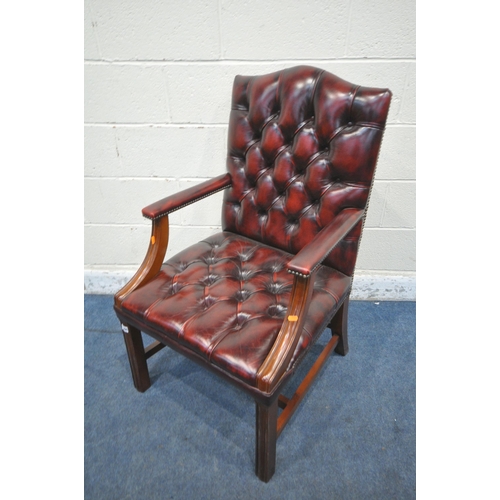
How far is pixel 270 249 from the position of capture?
50.8 inches

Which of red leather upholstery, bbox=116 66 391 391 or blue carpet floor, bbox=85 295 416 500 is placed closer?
red leather upholstery, bbox=116 66 391 391

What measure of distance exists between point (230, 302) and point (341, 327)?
2.01ft

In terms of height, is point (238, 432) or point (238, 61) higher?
point (238, 61)

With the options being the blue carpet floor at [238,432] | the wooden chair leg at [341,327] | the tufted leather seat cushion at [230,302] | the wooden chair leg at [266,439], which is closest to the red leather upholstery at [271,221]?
the tufted leather seat cushion at [230,302]

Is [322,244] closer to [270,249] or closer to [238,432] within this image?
[270,249]

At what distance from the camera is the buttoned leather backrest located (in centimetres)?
103

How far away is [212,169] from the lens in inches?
62.2

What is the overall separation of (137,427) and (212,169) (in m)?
1.14

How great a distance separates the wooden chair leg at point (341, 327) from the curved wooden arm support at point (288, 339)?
0.54 m

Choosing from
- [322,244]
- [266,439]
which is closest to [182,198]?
[322,244]

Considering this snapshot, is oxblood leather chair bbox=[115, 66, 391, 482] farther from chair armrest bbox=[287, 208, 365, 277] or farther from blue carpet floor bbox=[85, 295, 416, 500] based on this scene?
blue carpet floor bbox=[85, 295, 416, 500]

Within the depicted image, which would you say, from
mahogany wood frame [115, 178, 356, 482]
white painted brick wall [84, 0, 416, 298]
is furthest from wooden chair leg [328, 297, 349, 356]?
white painted brick wall [84, 0, 416, 298]

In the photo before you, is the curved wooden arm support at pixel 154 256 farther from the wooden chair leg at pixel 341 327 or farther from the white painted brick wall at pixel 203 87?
the wooden chair leg at pixel 341 327

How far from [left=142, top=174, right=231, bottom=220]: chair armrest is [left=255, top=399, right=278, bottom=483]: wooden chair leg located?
2.23ft
